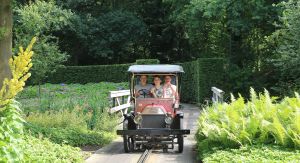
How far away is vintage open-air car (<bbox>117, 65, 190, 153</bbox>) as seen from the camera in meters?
13.5

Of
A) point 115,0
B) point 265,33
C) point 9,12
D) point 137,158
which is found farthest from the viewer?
point 115,0

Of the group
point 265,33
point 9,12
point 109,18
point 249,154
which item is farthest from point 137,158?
point 109,18

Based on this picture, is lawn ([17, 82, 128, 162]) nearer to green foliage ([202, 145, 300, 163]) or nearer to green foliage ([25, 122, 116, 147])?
green foliage ([25, 122, 116, 147])

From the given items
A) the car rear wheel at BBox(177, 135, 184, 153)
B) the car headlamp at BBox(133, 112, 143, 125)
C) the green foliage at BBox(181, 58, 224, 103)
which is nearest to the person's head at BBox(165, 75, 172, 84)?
the car headlamp at BBox(133, 112, 143, 125)

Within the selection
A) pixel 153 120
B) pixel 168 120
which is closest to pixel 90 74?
pixel 153 120

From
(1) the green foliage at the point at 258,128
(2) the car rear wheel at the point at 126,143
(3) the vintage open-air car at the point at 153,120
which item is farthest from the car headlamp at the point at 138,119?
(1) the green foliage at the point at 258,128

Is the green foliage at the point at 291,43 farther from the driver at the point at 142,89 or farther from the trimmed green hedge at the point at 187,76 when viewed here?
the driver at the point at 142,89

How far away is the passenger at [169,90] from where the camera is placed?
14.7 m

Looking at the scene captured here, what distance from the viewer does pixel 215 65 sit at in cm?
3000

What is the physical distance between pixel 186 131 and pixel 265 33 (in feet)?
65.5

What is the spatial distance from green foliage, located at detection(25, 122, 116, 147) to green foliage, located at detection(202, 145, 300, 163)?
14.7 feet

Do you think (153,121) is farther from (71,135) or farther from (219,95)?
(219,95)

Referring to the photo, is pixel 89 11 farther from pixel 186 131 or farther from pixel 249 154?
pixel 249 154

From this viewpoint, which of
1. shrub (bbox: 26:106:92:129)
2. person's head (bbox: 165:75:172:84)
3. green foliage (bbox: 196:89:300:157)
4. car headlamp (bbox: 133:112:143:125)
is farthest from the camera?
shrub (bbox: 26:106:92:129)
